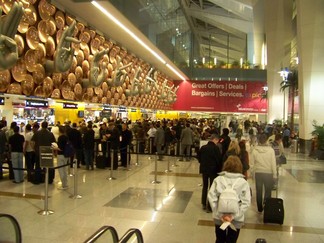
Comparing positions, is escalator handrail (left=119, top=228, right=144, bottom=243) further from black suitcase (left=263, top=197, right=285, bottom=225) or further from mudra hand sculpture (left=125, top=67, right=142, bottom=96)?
mudra hand sculpture (left=125, top=67, right=142, bottom=96)

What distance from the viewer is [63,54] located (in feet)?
32.8

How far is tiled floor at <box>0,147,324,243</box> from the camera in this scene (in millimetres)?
6164

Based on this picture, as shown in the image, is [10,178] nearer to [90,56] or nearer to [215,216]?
[90,56]

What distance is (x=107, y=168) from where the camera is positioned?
1303 centimetres

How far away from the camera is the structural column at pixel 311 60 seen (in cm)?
1869

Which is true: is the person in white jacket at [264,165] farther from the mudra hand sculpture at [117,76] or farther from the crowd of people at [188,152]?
the mudra hand sculpture at [117,76]

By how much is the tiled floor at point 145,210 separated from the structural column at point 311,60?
8796 millimetres

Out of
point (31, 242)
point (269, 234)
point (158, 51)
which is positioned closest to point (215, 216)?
point (269, 234)

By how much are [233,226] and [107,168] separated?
919 cm

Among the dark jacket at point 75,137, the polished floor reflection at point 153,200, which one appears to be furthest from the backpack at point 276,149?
the dark jacket at point 75,137

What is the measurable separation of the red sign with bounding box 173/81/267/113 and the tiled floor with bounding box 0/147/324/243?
20429 mm

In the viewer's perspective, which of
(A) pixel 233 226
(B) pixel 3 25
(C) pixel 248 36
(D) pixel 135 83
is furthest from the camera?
(C) pixel 248 36

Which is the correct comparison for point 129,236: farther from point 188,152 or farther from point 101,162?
point 188,152

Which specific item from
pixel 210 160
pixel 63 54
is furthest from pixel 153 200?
pixel 63 54
